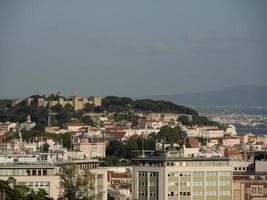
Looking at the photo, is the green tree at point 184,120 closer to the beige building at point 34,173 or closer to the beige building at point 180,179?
the beige building at point 180,179

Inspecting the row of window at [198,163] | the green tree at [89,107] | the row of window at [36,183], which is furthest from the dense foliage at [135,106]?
the row of window at [36,183]

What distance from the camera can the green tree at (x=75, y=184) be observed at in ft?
143

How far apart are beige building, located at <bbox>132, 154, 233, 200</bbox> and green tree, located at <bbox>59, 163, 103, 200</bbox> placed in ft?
23.4

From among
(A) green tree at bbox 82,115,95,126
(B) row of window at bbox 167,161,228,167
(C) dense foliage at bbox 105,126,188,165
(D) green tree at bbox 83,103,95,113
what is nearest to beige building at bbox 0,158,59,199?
(B) row of window at bbox 167,161,228,167

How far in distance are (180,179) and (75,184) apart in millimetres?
8771

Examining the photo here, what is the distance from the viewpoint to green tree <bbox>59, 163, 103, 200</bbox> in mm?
43625

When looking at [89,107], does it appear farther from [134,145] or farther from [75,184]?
[75,184]

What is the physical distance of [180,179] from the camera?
2061 inches

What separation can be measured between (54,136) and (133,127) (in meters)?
24.9

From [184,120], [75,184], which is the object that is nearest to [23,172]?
[75,184]

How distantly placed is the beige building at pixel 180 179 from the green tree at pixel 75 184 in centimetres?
712

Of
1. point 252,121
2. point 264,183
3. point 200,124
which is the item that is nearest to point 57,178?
point 264,183

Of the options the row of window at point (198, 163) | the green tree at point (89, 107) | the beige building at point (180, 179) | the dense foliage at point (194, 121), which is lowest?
the beige building at point (180, 179)

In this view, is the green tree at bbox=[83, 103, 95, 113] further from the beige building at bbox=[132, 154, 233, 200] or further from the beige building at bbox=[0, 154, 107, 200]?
the beige building at bbox=[0, 154, 107, 200]
